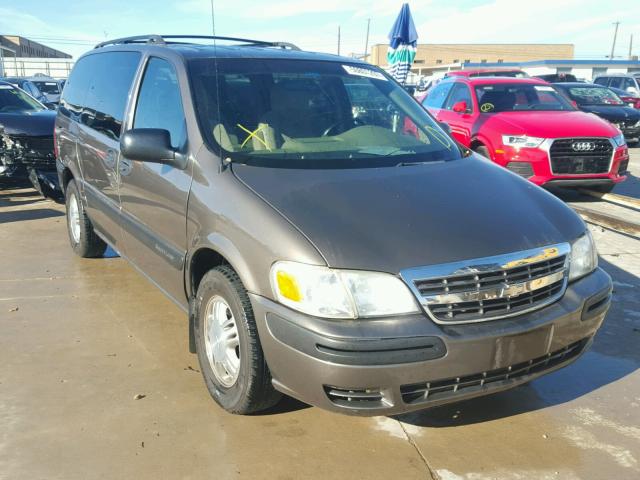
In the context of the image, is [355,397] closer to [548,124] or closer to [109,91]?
[109,91]

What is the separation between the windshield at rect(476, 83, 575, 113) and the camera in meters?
9.05

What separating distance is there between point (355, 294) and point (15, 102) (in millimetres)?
9243

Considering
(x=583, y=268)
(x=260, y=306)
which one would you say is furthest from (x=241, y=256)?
(x=583, y=268)

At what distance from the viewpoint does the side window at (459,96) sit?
30.7 feet

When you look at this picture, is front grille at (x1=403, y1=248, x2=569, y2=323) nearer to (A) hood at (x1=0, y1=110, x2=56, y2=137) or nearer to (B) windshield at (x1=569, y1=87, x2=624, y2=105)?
(A) hood at (x1=0, y1=110, x2=56, y2=137)

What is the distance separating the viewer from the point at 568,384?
350cm

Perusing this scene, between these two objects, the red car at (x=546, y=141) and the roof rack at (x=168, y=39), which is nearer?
the roof rack at (x=168, y=39)

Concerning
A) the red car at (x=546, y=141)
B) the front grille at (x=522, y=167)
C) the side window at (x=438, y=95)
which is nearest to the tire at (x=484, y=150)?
the red car at (x=546, y=141)

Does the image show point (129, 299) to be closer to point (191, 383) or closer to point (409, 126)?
point (191, 383)

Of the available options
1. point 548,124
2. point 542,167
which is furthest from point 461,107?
point 542,167

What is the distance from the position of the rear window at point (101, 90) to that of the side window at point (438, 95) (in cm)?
625

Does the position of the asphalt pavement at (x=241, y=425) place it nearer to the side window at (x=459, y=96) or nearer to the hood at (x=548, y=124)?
the hood at (x=548, y=124)

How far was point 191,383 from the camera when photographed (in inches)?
136

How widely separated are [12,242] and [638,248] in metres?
6.43
